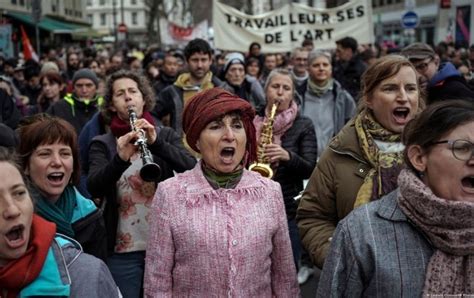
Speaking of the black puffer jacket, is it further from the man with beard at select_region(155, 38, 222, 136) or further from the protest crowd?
the man with beard at select_region(155, 38, 222, 136)

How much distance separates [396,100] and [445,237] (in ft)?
3.41

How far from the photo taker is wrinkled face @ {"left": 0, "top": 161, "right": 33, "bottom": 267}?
197 centimetres

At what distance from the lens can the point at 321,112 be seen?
245 inches

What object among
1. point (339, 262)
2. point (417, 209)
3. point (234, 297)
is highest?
point (417, 209)

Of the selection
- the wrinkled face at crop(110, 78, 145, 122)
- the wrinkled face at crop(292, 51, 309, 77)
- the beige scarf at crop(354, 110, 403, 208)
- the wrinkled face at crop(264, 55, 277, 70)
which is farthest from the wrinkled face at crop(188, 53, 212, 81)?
the wrinkled face at crop(264, 55, 277, 70)

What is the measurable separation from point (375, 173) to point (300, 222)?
430mm

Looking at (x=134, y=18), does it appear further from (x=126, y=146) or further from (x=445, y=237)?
(x=445, y=237)

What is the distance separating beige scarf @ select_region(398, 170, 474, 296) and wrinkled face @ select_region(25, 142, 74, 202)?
1702mm

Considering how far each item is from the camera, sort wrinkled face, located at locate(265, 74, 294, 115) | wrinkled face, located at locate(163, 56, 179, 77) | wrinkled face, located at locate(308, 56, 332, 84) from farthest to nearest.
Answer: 1. wrinkled face, located at locate(163, 56, 179, 77)
2. wrinkled face, located at locate(308, 56, 332, 84)
3. wrinkled face, located at locate(265, 74, 294, 115)

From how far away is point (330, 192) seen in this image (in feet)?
9.65

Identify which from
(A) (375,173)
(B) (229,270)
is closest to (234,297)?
(B) (229,270)

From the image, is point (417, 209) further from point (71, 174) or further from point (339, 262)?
point (71, 174)

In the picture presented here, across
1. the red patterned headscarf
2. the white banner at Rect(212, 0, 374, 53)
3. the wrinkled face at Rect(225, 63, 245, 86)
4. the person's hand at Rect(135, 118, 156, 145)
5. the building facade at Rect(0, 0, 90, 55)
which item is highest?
the building facade at Rect(0, 0, 90, 55)

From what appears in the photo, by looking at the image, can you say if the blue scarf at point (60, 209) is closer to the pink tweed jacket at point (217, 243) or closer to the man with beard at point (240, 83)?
the pink tweed jacket at point (217, 243)
